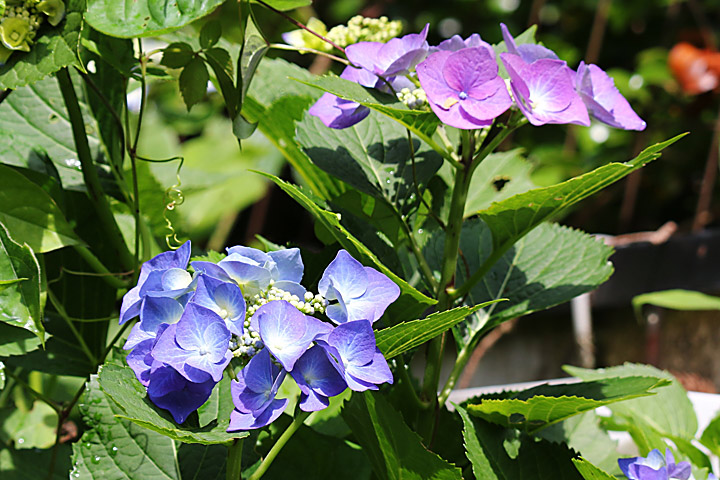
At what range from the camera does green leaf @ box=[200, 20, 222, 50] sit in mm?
498

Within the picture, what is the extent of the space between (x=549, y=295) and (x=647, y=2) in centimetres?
162

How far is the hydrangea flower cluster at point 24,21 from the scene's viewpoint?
0.46 meters

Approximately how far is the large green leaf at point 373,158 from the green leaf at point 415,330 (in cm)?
15

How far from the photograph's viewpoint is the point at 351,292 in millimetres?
390

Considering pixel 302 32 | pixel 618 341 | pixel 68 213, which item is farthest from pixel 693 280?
pixel 68 213

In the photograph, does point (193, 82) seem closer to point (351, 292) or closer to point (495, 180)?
point (351, 292)

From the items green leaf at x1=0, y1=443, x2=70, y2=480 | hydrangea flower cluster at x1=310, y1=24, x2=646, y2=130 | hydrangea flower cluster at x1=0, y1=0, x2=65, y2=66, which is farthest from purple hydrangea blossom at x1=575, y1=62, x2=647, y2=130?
green leaf at x1=0, y1=443, x2=70, y2=480

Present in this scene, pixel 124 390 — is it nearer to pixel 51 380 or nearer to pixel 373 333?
pixel 373 333

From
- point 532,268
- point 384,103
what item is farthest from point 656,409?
point 384,103

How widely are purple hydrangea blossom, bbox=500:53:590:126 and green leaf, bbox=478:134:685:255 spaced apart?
0.12ft

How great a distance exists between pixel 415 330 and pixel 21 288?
233 millimetres

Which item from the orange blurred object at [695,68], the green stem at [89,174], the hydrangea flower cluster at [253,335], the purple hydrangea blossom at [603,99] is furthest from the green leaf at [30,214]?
the orange blurred object at [695,68]

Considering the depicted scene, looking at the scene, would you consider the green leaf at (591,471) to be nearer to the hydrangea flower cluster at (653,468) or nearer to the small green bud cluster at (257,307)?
the hydrangea flower cluster at (653,468)

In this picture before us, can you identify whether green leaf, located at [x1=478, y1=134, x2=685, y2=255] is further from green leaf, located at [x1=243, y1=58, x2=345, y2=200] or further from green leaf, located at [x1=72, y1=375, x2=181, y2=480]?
green leaf, located at [x1=72, y1=375, x2=181, y2=480]
